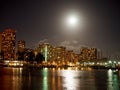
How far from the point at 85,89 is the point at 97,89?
2.19m

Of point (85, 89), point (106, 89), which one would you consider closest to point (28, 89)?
point (85, 89)

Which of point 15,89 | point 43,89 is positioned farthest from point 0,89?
point 43,89

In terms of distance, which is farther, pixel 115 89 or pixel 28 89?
pixel 115 89

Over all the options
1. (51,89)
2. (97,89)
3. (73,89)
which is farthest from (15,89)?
(97,89)

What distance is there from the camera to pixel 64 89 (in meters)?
52.0

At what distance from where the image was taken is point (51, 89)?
168 ft

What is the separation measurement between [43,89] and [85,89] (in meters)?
8.06

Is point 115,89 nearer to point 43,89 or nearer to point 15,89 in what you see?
point 43,89

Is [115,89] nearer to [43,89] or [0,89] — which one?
A: [43,89]

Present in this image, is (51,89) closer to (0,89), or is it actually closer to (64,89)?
(64,89)

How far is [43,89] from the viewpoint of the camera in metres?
51.6

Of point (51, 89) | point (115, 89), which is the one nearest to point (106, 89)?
point (115, 89)

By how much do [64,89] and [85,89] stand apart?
483 centimetres

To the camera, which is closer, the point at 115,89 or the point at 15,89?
the point at 15,89
